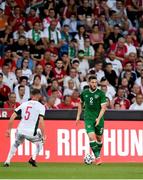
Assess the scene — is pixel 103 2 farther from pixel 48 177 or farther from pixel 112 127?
pixel 48 177

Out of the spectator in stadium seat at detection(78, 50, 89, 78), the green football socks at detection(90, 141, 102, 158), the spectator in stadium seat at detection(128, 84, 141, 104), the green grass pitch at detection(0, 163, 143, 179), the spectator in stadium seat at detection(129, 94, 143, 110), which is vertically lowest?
the green grass pitch at detection(0, 163, 143, 179)

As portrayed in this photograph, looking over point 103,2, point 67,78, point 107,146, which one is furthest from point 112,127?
point 103,2

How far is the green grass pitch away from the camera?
17.3 m

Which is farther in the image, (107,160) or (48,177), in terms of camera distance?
(107,160)

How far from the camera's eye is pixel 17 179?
1652 cm

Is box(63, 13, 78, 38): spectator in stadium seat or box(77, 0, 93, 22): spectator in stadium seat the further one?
box(77, 0, 93, 22): spectator in stadium seat

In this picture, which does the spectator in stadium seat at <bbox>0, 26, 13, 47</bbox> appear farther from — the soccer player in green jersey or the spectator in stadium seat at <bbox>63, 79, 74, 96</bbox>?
the soccer player in green jersey

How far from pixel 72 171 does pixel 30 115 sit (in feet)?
6.31

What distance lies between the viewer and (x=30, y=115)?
20000mm

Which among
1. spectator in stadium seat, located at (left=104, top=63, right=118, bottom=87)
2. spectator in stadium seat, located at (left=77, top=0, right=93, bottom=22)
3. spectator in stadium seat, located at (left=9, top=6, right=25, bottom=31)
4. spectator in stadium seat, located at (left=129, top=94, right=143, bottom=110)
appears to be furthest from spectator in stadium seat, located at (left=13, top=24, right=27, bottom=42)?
spectator in stadium seat, located at (left=129, top=94, right=143, bottom=110)

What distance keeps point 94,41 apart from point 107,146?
6081 mm

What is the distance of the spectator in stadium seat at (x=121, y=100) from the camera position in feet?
80.5

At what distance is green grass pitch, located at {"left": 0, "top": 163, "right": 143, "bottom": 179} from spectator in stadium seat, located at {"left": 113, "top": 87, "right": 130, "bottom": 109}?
2.98 meters

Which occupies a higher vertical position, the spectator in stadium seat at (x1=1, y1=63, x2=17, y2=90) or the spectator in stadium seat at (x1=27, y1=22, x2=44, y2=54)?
the spectator in stadium seat at (x1=27, y1=22, x2=44, y2=54)
